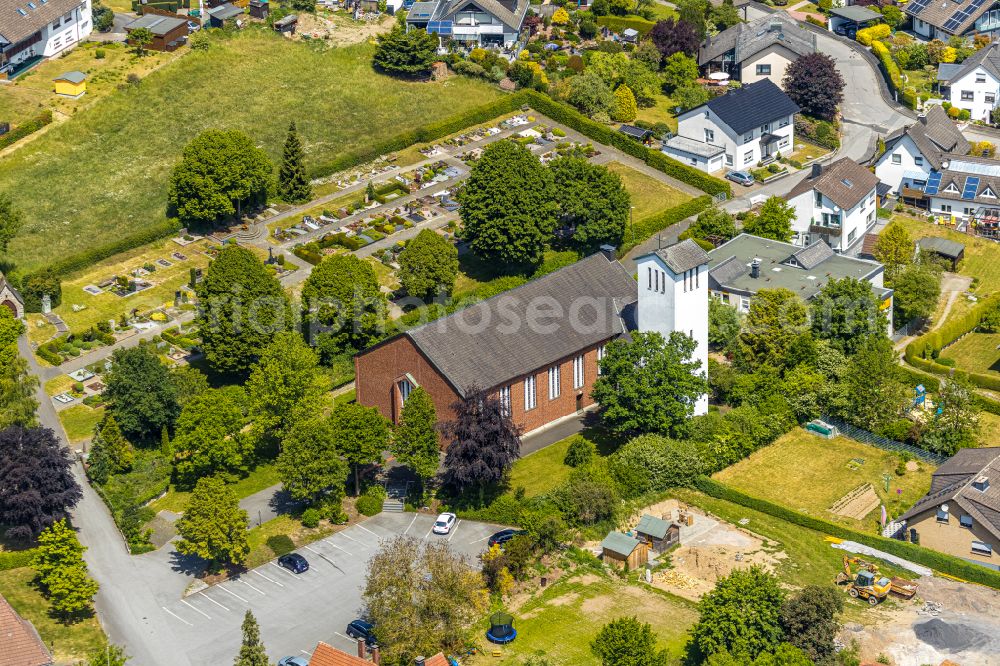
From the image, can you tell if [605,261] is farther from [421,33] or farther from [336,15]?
[336,15]

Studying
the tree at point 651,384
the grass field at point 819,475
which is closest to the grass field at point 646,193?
the tree at point 651,384

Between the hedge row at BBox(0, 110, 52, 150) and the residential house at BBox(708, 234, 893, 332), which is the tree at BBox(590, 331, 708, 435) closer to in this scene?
the residential house at BBox(708, 234, 893, 332)

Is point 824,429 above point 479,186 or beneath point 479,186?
beneath

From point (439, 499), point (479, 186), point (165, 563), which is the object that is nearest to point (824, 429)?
point (439, 499)

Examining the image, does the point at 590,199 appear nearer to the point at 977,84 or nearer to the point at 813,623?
the point at 977,84

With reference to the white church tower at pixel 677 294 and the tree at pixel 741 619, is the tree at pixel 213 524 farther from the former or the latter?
the white church tower at pixel 677 294

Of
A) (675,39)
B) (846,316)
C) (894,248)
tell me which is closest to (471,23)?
(675,39)
